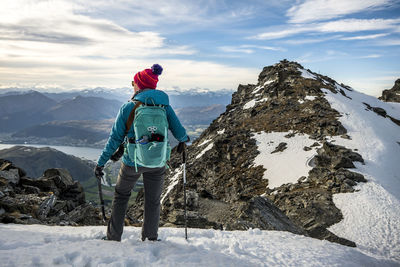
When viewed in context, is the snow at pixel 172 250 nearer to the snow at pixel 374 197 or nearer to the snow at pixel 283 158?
the snow at pixel 374 197

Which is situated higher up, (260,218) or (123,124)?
(123,124)

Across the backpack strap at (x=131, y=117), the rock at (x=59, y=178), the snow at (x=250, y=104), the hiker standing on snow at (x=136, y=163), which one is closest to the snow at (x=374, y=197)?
the hiker standing on snow at (x=136, y=163)

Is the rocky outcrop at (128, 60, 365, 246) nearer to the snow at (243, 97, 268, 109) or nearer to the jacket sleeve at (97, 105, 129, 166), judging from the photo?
the snow at (243, 97, 268, 109)

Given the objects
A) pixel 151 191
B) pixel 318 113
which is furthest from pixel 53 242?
pixel 318 113

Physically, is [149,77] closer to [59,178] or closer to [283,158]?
[59,178]

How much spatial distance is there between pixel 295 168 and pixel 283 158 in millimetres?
2937

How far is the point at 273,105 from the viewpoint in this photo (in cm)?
4181

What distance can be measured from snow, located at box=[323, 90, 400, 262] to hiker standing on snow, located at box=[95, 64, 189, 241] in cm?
1034

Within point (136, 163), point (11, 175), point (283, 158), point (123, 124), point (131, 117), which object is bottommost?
point (283, 158)

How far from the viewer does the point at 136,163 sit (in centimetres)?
569

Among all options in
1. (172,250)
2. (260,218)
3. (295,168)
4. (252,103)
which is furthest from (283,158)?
(252,103)

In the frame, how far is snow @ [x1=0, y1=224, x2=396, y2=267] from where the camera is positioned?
191 inches

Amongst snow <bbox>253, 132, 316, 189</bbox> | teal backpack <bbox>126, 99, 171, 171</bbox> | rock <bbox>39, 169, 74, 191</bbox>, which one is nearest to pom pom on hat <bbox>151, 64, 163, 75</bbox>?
teal backpack <bbox>126, 99, 171, 171</bbox>

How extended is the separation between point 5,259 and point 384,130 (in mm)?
36437
